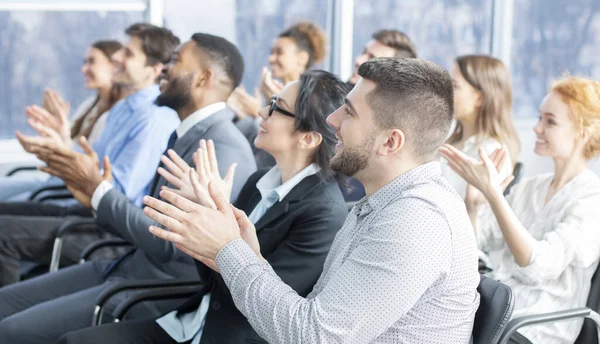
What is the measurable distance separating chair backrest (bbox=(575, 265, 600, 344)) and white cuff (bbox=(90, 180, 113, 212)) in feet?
4.98

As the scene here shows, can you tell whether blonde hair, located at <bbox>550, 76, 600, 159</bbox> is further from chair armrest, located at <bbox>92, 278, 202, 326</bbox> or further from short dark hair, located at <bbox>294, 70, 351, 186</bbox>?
chair armrest, located at <bbox>92, 278, 202, 326</bbox>

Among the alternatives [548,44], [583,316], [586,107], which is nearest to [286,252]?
[583,316]

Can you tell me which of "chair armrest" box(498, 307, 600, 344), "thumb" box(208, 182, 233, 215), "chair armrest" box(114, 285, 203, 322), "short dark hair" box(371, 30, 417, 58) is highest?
"short dark hair" box(371, 30, 417, 58)

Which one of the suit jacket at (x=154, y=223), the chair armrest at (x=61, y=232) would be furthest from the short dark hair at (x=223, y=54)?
the chair armrest at (x=61, y=232)

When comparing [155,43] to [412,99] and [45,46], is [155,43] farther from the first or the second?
[412,99]

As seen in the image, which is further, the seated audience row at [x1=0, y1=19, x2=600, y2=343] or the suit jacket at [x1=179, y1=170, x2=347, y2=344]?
the suit jacket at [x1=179, y1=170, x2=347, y2=344]

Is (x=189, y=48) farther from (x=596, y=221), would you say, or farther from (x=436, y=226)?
(x=436, y=226)

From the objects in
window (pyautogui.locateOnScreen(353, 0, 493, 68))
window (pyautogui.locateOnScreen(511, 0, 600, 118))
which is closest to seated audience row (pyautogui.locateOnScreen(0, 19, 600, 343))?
window (pyautogui.locateOnScreen(353, 0, 493, 68))

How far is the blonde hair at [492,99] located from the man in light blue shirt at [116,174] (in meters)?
1.28

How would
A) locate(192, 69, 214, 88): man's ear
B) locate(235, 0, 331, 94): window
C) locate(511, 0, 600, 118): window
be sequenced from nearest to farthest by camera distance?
locate(192, 69, 214, 88): man's ear → locate(235, 0, 331, 94): window → locate(511, 0, 600, 118): window

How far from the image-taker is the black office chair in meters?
1.82

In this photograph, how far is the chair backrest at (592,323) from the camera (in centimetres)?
212

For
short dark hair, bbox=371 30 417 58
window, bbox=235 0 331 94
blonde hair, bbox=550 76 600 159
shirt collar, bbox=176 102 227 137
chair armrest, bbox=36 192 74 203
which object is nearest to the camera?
blonde hair, bbox=550 76 600 159

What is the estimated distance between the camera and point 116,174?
307 cm
